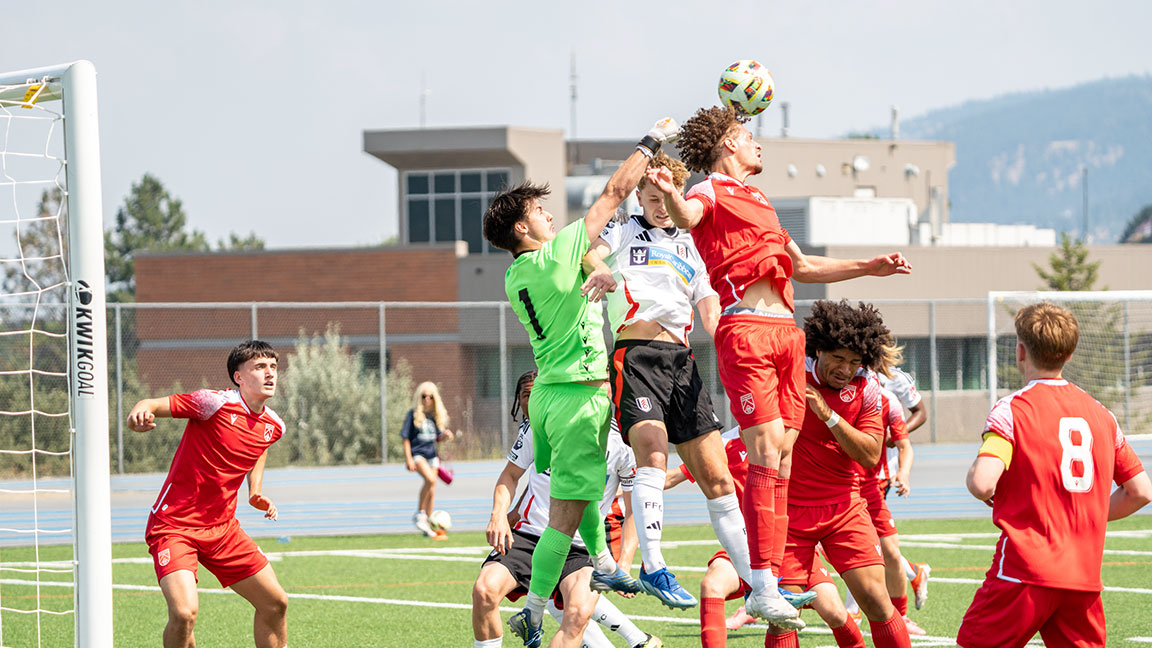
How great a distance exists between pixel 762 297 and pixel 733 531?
3.88 feet

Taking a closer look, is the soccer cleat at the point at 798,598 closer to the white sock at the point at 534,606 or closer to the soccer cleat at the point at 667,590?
the soccer cleat at the point at 667,590

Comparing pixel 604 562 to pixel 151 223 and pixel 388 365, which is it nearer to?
pixel 388 365

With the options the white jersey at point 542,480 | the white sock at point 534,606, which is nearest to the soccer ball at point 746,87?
the white jersey at point 542,480

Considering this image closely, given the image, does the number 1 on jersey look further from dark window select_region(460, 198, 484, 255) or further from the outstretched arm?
dark window select_region(460, 198, 484, 255)

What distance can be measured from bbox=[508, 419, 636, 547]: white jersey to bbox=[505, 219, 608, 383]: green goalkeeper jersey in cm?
93

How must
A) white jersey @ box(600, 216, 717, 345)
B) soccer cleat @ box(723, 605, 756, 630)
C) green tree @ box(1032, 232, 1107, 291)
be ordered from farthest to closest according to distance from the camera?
green tree @ box(1032, 232, 1107, 291) → soccer cleat @ box(723, 605, 756, 630) → white jersey @ box(600, 216, 717, 345)

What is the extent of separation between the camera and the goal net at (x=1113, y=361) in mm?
22391

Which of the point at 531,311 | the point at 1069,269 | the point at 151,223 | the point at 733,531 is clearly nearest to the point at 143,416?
the point at 531,311

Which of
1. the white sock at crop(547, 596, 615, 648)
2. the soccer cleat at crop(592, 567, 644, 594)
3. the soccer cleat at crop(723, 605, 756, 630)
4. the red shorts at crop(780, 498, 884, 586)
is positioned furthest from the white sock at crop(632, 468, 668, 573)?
the soccer cleat at crop(723, 605, 756, 630)

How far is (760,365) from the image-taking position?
6438 millimetres

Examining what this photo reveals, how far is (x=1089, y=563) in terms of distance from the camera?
5094 mm

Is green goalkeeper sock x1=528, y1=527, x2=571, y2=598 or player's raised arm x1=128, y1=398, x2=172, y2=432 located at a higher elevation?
player's raised arm x1=128, y1=398, x2=172, y2=432

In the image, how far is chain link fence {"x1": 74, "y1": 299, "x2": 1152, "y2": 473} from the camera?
21562 millimetres

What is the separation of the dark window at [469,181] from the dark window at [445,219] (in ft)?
1.92
